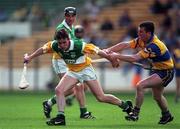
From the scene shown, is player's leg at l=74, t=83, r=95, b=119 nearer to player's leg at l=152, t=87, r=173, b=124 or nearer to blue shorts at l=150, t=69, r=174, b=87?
player's leg at l=152, t=87, r=173, b=124

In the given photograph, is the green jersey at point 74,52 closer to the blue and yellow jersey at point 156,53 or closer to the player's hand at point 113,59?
the player's hand at point 113,59

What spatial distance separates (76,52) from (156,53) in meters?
1.69

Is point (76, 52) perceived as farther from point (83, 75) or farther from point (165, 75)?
point (165, 75)

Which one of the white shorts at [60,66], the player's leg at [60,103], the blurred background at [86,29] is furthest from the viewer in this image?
the blurred background at [86,29]

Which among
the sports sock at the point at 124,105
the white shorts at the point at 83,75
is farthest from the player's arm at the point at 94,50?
the sports sock at the point at 124,105

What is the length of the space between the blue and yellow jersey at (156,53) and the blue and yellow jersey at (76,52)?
106cm

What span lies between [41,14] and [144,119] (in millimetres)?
19948

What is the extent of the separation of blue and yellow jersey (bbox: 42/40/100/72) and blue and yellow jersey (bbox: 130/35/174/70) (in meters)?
1.06

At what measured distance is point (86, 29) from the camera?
35.7 meters

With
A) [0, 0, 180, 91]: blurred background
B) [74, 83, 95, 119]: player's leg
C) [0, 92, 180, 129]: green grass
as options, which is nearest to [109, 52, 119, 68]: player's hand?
[0, 92, 180, 129]: green grass

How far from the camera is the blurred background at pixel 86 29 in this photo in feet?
114

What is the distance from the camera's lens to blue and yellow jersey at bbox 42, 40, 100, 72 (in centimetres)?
1658

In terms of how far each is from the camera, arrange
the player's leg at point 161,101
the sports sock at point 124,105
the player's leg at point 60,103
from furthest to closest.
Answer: the sports sock at point 124,105, the player's leg at point 161,101, the player's leg at point 60,103

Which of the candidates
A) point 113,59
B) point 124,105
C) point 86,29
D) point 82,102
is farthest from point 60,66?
point 86,29
